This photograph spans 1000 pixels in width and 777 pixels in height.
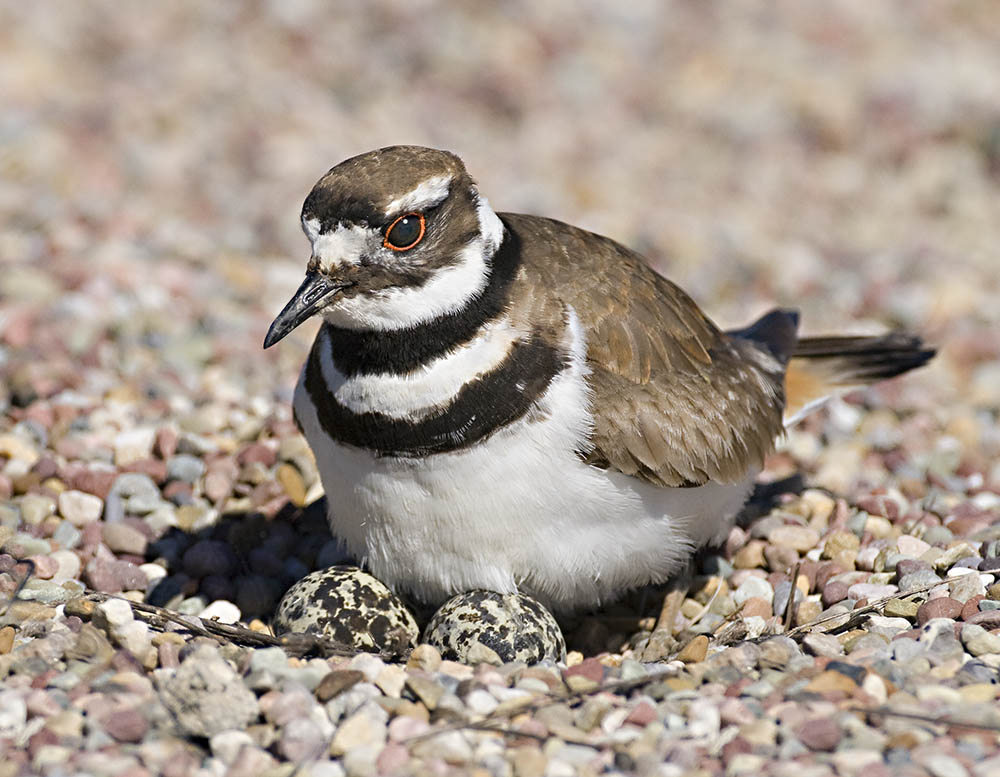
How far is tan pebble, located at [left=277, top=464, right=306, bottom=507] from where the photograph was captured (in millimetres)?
5516

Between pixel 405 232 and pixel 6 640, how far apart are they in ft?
5.82

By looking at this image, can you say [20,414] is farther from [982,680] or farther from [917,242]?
[917,242]

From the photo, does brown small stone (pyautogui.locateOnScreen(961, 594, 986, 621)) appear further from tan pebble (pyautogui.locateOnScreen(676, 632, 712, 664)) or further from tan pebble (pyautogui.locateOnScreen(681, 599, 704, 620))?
tan pebble (pyautogui.locateOnScreen(681, 599, 704, 620))

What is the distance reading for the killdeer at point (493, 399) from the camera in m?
4.07

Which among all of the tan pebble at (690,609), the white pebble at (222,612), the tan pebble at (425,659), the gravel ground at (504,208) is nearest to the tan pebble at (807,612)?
the gravel ground at (504,208)

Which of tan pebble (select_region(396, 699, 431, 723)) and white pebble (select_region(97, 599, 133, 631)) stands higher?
white pebble (select_region(97, 599, 133, 631))

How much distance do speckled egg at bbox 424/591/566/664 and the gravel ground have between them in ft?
0.55

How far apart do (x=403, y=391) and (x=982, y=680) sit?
76.1 inches

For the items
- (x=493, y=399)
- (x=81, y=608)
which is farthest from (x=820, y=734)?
(x=81, y=608)

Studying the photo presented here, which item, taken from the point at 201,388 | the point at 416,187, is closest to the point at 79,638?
the point at 416,187

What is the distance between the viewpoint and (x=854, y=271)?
8297 millimetres

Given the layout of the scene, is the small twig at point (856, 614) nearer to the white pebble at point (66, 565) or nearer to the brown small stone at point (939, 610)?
the brown small stone at point (939, 610)

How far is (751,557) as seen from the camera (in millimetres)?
5188

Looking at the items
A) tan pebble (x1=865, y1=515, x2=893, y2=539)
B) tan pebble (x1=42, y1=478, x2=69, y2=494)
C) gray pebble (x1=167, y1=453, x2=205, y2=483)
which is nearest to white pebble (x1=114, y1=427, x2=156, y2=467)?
gray pebble (x1=167, y1=453, x2=205, y2=483)
